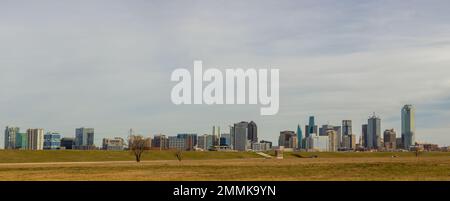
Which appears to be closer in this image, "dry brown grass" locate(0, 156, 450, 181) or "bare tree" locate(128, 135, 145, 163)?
"dry brown grass" locate(0, 156, 450, 181)

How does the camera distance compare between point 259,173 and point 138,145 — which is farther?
point 138,145

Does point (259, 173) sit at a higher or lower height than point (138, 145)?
lower

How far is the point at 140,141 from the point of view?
15712 cm

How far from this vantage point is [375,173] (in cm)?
6638

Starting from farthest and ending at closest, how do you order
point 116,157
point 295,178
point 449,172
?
point 116,157 < point 449,172 < point 295,178

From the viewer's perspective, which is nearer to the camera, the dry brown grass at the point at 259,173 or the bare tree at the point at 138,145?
the dry brown grass at the point at 259,173
